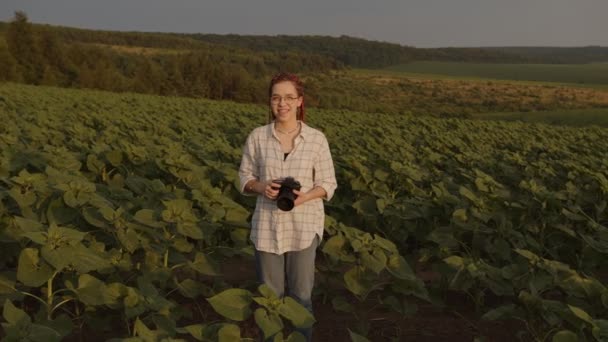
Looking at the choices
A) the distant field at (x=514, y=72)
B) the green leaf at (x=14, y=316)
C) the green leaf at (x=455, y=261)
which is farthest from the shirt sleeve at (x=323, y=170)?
the distant field at (x=514, y=72)

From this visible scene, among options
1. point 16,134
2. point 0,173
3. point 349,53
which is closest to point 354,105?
point 16,134

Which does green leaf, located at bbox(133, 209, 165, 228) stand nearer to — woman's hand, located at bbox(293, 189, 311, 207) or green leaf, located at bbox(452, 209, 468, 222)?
woman's hand, located at bbox(293, 189, 311, 207)

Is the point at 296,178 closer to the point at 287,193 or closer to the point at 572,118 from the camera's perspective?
the point at 287,193

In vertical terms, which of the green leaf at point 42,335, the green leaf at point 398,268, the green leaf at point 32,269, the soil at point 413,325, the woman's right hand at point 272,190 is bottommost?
the soil at point 413,325

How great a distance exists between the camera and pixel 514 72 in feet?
403

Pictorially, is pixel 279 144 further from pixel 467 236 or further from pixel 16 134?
pixel 16 134

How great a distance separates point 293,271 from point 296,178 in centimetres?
61

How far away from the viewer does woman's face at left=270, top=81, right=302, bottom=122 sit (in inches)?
144

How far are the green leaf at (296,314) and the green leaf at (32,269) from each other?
1329 millimetres

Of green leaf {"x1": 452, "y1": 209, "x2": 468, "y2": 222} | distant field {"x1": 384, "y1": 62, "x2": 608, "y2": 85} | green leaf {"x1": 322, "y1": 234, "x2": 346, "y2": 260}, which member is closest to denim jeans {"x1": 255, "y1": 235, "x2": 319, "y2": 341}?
green leaf {"x1": 322, "y1": 234, "x2": 346, "y2": 260}

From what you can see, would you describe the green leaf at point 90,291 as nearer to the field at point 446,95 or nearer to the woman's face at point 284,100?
the woman's face at point 284,100

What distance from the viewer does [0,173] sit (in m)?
5.92

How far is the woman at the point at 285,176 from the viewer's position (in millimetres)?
3682

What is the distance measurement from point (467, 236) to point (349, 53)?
441 ft
